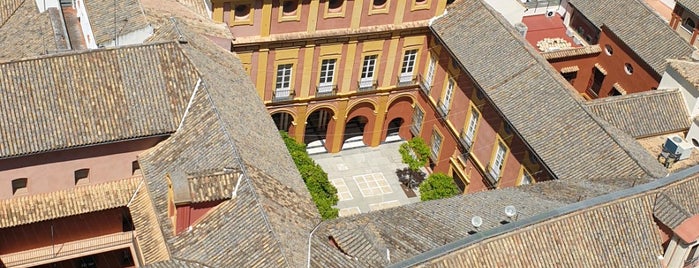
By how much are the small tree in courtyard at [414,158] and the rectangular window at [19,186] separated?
2601 cm

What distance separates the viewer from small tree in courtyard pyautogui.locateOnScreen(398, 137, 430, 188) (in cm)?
6172

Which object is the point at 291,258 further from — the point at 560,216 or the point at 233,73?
the point at 233,73

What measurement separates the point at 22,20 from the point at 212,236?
24135 millimetres

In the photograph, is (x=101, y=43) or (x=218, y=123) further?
(x=101, y=43)

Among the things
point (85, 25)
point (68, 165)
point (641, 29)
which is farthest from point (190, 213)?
point (641, 29)

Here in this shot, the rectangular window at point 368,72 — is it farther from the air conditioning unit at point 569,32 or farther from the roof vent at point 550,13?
the roof vent at point 550,13

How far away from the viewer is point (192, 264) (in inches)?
1496

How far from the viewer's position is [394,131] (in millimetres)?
67562

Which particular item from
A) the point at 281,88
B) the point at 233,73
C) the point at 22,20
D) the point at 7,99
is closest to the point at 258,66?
the point at 281,88

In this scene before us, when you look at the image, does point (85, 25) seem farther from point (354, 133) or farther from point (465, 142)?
point (465, 142)

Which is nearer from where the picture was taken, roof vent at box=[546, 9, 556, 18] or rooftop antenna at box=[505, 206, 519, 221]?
rooftop antenna at box=[505, 206, 519, 221]

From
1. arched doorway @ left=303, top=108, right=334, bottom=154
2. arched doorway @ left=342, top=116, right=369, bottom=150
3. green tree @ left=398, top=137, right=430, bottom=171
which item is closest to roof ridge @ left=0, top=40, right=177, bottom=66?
arched doorway @ left=303, top=108, right=334, bottom=154

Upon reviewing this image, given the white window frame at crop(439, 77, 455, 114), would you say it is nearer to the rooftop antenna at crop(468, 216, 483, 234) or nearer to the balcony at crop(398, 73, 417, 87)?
the balcony at crop(398, 73, 417, 87)

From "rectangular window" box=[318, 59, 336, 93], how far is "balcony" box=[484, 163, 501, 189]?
39.4 feet
